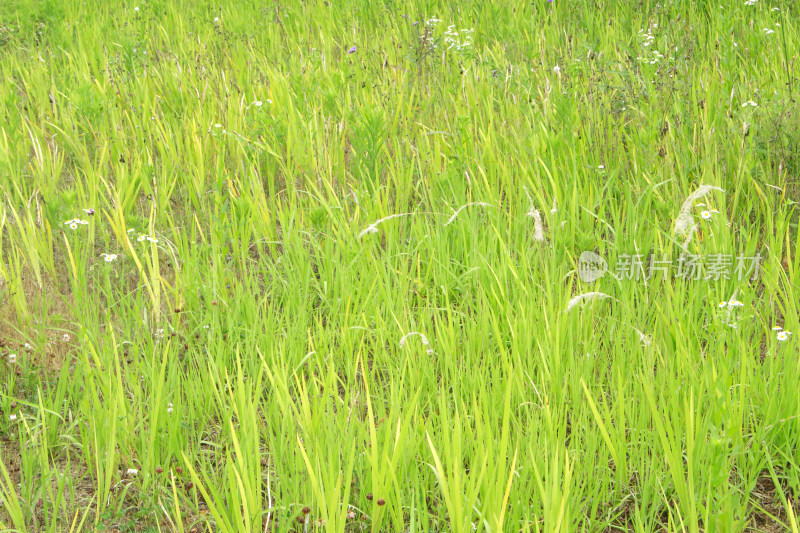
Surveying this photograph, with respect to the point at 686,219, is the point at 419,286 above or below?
below

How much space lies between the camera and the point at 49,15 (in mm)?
5562

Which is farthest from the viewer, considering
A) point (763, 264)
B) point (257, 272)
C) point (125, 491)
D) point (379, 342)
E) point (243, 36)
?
point (243, 36)

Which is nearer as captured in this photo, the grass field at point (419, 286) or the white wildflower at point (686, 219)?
the grass field at point (419, 286)

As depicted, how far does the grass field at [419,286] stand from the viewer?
1.61 meters

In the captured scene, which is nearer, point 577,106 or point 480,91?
point 577,106

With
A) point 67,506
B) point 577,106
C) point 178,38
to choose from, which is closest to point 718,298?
point 577,106

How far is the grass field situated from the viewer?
5.27 feet

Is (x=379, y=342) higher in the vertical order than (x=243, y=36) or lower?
lower

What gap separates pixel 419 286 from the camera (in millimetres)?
2355

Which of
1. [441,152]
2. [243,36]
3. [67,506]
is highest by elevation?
[243,36]

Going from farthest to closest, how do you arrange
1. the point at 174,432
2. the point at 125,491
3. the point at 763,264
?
the point at 763,264 < the point at 174,432 < the point at 125,491

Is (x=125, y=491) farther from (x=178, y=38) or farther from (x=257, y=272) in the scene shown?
(x=178, y=38)

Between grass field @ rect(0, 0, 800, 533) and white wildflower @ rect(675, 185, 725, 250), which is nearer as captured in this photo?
grass field @ rect(0, 0, 800, 533)

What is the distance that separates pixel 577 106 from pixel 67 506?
2.57 m
